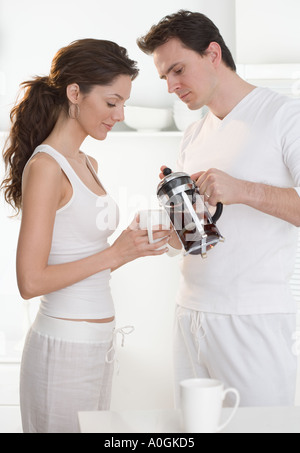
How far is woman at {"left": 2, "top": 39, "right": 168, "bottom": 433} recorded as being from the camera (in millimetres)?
1434

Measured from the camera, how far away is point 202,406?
2.86 feet

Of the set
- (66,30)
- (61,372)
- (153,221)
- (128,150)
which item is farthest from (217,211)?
(66,30)

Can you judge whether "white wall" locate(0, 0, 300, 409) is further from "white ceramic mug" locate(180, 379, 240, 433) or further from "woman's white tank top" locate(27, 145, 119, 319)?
"white ceramic mug" locate(180, 379, 240, 433)

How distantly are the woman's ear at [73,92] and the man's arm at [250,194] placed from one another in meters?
0.39

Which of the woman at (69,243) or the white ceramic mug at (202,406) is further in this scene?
the woman at (69,243)

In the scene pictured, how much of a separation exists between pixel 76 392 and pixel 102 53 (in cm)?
88

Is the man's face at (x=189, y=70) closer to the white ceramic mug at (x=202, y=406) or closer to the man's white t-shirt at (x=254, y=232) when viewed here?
the man's white t-shirt at (x=254, y=232)

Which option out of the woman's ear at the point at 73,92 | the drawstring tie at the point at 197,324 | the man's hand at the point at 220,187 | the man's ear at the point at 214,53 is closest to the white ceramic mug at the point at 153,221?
the man's hand at the point at 220,187

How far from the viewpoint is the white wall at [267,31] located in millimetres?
2672

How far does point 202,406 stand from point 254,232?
2.47 ft

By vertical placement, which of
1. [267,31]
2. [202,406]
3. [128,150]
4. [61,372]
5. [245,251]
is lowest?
[61,372]

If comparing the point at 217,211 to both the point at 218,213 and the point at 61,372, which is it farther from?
the point at 61,372

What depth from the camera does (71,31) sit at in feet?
9.65

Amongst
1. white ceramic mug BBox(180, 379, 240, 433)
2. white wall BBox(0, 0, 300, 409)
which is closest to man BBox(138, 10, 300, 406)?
white ceramic mug BBox(180, 379, 240, 433)
